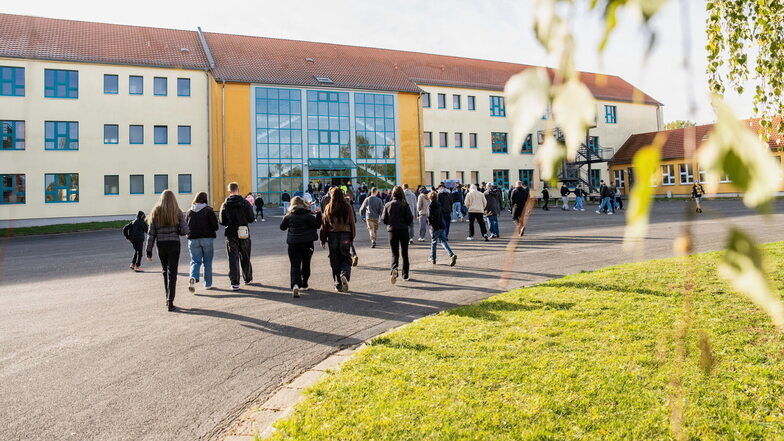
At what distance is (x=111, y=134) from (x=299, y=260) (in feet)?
98.6

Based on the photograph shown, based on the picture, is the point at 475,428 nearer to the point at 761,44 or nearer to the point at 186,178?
the point at 761,44

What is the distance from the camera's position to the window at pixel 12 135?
31.4 meters

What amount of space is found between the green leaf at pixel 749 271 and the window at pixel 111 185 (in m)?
37.7

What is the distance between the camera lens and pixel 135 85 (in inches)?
1357

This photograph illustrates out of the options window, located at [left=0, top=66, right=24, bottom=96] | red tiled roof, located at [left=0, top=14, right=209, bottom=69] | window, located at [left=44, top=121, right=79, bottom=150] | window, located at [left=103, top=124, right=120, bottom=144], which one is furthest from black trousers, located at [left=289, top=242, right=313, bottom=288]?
window, located at [left=0, top=66, right=24, bottom=96]

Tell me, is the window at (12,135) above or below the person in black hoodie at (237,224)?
above

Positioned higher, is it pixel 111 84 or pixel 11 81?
pixel 111 84

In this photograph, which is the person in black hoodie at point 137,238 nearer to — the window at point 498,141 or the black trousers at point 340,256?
the black trousers at point 340,256

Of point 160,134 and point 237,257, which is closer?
point 237,257

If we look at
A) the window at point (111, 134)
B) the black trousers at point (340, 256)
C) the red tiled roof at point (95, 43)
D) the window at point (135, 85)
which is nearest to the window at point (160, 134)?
the window at point (111, 134)

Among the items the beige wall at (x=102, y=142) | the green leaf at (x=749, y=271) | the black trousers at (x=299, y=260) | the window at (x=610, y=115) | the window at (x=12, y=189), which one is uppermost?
the window at (x=610, y=115)

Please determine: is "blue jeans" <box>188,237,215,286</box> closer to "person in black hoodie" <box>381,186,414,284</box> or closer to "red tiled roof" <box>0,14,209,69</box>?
"person in black hoodie" <box>381,186,414,284</box>

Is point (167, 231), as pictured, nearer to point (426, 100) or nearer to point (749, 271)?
point (749, 271)

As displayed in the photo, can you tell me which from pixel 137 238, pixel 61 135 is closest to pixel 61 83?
pixel 61 135
